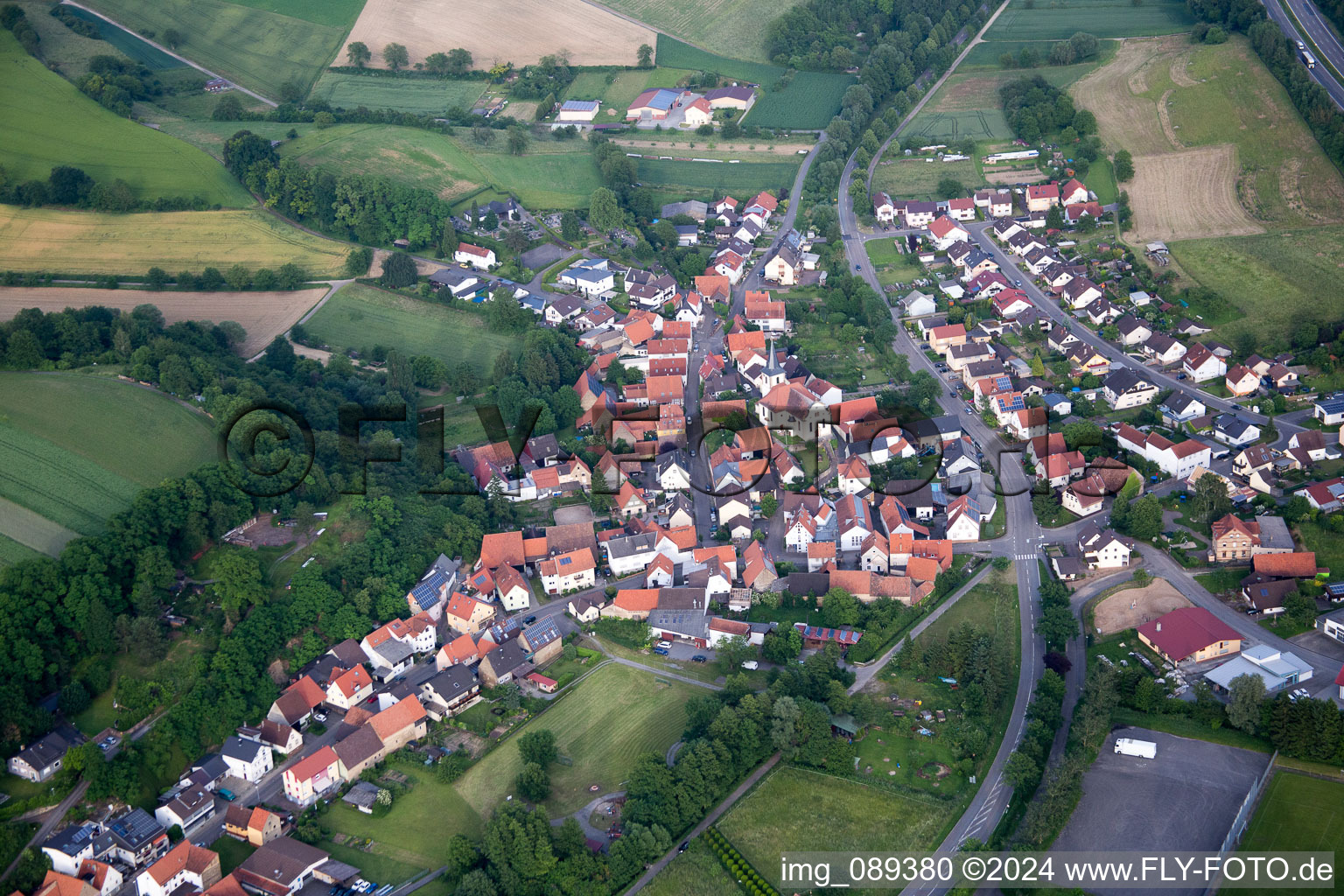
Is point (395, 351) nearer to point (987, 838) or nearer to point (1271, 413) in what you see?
point (987, 838)

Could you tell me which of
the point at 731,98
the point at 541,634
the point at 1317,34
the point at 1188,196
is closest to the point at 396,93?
the point at 731,98

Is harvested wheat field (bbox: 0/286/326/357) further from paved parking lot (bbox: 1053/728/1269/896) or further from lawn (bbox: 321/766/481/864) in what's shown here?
paved parking lot (bbox: 1053/728/1269/896)

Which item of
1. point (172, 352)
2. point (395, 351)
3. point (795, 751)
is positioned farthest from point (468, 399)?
point (795, 751)

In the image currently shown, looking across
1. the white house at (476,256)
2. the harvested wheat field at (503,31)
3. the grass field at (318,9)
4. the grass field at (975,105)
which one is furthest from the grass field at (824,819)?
the grass field at (318,9)

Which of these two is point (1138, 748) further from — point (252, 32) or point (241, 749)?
point (252, 32)

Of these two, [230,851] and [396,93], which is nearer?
[230,851]

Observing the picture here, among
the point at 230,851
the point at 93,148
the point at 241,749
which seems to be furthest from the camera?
the point at 93,148

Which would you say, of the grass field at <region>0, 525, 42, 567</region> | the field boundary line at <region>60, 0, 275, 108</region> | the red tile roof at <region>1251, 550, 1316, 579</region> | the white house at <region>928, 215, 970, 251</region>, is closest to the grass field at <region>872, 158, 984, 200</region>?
the white house at <region>928, 215, 970, 251</region>

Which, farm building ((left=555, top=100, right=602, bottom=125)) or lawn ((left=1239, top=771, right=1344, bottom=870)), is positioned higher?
farm building ((left=555, top=100, right=602, bottom=125))
